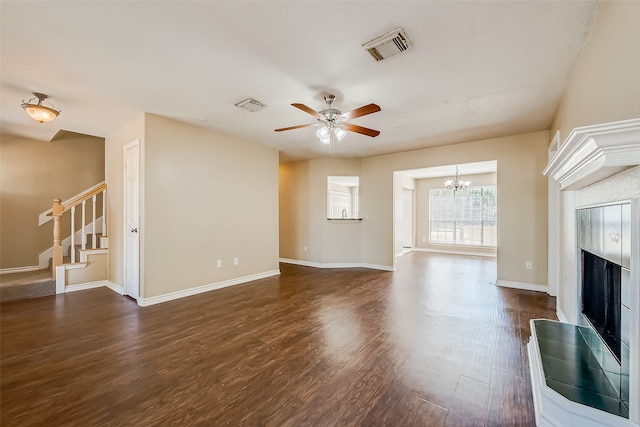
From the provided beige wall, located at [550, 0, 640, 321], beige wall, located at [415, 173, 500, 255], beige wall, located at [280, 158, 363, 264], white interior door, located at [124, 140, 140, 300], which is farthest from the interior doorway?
white interior door, located at [124, 140, 140, 300]

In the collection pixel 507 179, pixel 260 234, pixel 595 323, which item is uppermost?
pixel 507 179

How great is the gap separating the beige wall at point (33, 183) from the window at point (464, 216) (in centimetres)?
967

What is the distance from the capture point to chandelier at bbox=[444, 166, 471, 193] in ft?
25.9

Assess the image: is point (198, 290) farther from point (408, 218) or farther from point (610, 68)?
point (408, 218)

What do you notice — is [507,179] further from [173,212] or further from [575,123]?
[173,212]

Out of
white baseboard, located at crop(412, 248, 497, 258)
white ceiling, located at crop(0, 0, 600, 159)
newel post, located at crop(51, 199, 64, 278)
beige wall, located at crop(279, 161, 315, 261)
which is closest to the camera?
white ceiling, located at crop(0, 0, 600, 159)

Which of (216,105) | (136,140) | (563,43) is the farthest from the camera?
(136,140)

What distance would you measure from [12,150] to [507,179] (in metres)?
9.13

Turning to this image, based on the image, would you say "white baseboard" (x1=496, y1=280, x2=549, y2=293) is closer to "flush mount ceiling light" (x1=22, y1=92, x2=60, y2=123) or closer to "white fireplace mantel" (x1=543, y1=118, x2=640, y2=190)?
"white fireplace mantel" (x1=543, y1=118, x2=640, y2=190)

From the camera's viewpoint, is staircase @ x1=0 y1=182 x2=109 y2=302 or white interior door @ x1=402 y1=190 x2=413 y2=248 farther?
white interior door @ x1=402 y1=190 x2=413 y2=248

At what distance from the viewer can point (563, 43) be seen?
7.03 feet

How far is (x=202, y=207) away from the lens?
170 inches

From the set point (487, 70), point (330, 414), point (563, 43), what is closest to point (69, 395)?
point (330, 414)

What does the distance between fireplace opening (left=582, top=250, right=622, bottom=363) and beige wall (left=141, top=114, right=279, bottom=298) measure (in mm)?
4602
